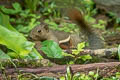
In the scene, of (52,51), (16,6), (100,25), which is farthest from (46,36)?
(100,25)

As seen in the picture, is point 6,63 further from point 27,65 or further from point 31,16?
point 31,16

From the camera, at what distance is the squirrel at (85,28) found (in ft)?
12.6

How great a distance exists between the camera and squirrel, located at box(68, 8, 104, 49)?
3.83 m

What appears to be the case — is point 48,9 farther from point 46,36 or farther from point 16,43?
point 16,43

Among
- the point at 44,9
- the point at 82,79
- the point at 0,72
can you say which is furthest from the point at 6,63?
the point at 44,9

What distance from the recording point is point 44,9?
25.1 ft

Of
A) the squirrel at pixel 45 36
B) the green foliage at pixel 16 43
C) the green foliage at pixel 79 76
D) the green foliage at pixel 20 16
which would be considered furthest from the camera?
the green foliage at pixel 20 16

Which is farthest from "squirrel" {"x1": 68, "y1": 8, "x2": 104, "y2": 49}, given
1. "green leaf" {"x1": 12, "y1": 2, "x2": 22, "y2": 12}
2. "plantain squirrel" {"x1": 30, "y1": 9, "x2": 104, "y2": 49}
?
"green leaf" {"x1": 12, "y1": 2, "x2": 22, "y2": 12}

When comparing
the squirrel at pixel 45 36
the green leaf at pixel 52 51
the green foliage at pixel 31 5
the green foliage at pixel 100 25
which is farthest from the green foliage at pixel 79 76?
the green foliage at pixel 31 5

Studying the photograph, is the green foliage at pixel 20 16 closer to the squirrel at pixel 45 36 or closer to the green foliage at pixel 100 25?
the green foliage at pixel 100 25

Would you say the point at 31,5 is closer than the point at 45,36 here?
No

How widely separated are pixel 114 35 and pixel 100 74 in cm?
272

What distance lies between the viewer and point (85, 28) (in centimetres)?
400

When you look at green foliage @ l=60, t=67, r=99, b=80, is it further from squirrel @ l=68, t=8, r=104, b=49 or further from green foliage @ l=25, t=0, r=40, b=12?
green foliage @ l=25, t=0, r=40, b=12
